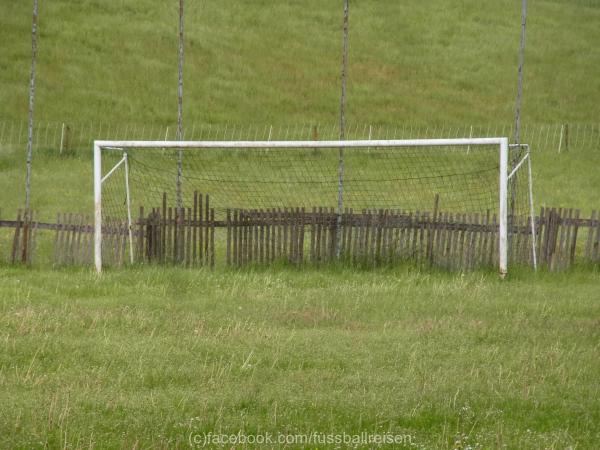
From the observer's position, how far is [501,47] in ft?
162

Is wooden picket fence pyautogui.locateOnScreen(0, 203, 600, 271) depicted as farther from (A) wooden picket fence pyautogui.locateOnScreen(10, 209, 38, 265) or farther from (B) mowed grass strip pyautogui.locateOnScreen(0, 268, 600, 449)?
(B) mowed grass strip pyautogui.locateOnScreen(0, 268, 600, 449)

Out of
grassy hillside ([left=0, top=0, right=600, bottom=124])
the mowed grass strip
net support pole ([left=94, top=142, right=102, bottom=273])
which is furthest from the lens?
grassy hillside ([left=0, top=0, right=600, bottom=124])

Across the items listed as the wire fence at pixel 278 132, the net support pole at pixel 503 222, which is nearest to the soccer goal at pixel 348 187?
the net support pole at pixel 503 222

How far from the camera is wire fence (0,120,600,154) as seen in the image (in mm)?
34844

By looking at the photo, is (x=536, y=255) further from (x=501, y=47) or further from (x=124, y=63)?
(x=501, y=47)

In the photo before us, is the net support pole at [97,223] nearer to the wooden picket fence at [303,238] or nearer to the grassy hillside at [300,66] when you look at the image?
the wooden picket fence at [303,238]

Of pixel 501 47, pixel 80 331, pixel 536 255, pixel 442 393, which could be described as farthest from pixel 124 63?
pixel 442 393

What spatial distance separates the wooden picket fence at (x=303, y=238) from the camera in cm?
1712

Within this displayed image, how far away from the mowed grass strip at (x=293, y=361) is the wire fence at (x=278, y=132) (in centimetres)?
2057

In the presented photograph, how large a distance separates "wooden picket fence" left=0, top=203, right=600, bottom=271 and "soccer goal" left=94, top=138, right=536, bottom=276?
0.13 ft

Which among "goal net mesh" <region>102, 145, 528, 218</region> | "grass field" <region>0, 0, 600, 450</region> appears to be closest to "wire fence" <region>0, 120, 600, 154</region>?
"goal net mesh" <region>102, 145, 528, 218</region>

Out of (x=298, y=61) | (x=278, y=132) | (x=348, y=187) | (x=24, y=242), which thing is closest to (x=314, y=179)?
(x=348, y=187)

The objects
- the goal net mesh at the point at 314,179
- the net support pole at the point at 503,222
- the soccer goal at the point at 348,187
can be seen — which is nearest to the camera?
the net support pole at the point at 503,222

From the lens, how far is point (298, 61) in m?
45.8
